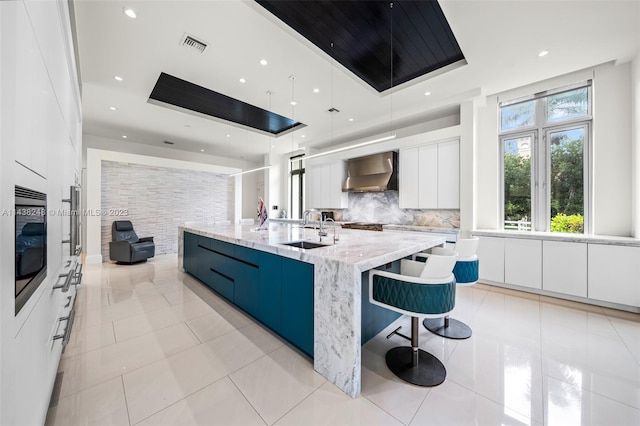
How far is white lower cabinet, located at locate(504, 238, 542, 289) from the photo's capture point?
350 cm

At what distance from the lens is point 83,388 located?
65.6 inches

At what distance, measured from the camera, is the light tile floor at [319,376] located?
4.81 feet

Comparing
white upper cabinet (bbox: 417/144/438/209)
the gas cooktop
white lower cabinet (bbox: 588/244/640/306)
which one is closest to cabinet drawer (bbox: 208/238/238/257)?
the gas cooktop

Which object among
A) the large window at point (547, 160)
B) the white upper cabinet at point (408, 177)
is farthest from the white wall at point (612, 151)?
the white upper cabinet at point (408, 177)

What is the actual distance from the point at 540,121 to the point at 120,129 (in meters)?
8.55

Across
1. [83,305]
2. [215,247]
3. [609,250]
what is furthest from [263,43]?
[609,250]

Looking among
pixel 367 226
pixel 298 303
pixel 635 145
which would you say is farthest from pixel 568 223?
pixel 298 303

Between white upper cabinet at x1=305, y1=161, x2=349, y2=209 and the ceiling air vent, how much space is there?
4.06 metres

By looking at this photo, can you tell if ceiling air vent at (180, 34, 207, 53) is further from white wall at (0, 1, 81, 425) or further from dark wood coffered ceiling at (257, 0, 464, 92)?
white wall at (0, 1, 81, 425)

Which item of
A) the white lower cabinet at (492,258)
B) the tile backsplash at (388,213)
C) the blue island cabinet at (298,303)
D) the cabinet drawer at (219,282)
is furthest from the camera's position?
the tile backsplash at (388,213)

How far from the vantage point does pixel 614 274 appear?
9.84 feet

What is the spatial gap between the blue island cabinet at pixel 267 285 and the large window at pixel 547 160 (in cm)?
418

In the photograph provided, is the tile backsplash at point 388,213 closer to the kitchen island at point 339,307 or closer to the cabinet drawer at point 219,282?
the kitchen island at point 339,307

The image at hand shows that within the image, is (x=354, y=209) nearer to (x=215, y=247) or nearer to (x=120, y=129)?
(x=215, y=247)
